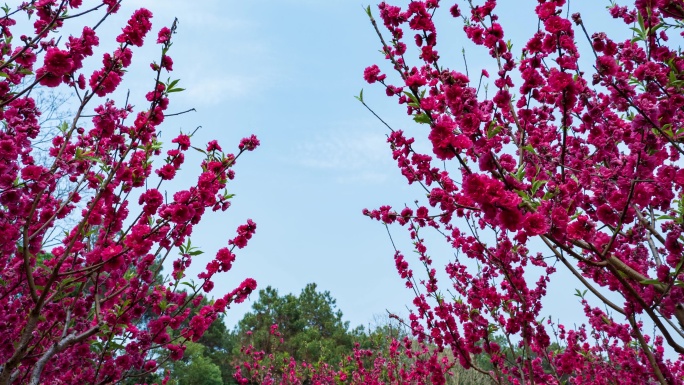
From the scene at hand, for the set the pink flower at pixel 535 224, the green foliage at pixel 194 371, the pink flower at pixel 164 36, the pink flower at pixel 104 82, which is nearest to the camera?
the pink flower at pixel 535 224

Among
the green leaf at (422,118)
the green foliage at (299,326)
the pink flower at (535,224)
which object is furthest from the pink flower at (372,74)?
the green foliage at (299,326)

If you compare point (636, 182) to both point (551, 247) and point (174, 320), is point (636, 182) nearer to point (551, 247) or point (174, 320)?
point (551, 247)

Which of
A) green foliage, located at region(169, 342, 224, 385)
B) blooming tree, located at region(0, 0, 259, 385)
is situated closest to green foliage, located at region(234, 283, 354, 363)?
green foliage, located at region(169, 342, 224, 385)

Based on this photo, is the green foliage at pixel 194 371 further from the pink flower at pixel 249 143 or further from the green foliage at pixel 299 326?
the pink flower at pixel 249 143

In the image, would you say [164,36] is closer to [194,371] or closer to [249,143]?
[249,143]

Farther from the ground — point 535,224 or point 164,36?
point 164,36

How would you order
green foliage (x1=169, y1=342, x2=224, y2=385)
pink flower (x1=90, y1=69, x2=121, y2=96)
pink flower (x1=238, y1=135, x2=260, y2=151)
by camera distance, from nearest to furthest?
pink flower (x1=90, y1=69, x2=121, y2=96) → pink flower (x1=238, y1=135, x2=260, y2=151) → green foliage (x1=169, y1=342, x2=224, y2=385)

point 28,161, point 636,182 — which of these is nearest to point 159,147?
point 28,161

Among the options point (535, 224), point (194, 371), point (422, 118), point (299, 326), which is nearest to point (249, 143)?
point (422, 118)

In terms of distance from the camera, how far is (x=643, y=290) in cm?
338

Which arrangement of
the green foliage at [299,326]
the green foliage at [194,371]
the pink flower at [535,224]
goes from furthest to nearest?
the green foliage at [299,326] → the green foliage at [194,371] → the pink flower at [535,224]

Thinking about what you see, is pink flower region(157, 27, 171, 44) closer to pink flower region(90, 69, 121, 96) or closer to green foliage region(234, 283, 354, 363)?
pink flower region(90, 69, 121, 96)

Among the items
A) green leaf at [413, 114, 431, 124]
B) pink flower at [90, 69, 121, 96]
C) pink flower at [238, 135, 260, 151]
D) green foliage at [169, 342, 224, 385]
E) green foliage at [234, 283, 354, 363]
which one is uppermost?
green foliage at [234, 283, 354, 363]

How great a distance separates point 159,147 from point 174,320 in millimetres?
1766
